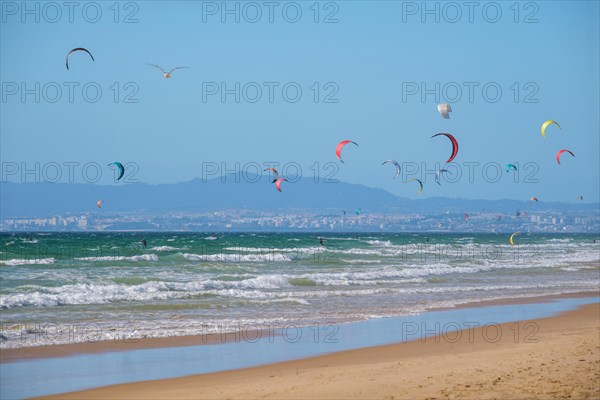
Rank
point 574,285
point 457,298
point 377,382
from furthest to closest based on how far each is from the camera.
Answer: point 574,285 → point 457,298 → point 377,382

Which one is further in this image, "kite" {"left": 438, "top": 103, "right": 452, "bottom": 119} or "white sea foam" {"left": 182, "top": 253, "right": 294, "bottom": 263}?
"white sea foam" {"left": 182, "top": 253, "right": 294, "bottom": 263}

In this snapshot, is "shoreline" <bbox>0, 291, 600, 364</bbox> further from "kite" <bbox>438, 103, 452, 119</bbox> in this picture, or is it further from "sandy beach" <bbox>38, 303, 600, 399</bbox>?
"kite" <bbox>438, 103, 452, 119</bbox>

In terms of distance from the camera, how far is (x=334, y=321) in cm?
1617

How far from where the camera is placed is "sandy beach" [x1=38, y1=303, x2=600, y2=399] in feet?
29.7

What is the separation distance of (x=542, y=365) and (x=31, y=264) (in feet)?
84.8

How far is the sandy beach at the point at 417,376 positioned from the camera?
9055 millimetres

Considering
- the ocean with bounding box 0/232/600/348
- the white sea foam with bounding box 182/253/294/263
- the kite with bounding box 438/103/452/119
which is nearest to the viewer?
the ocean with bounding box 0/232/600/348

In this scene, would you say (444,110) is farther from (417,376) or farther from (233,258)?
(233,258)

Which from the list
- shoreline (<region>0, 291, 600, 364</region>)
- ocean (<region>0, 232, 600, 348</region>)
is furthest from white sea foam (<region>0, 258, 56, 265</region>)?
shoreline (<region>0, 291, 600, 364</region>)

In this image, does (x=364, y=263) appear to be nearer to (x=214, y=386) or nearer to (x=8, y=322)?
(x=8, y=322)

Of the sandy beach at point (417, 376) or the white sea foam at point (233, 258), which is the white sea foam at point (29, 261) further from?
the sandy beach at point (417, 376)

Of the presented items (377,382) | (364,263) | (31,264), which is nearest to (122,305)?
(377,382)

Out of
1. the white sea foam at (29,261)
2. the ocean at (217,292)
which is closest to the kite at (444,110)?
the ocean at (217,292)

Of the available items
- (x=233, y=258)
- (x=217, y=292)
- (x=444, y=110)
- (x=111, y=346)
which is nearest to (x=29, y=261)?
(x=233, y=258)
